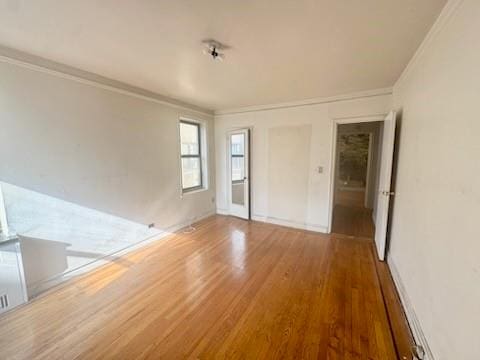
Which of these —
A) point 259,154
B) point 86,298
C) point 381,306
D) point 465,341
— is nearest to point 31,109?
point 86,298

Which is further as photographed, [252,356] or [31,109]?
[31,109]

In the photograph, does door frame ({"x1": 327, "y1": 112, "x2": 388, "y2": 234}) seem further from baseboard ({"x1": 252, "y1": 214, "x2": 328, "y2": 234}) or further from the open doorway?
the open doorway

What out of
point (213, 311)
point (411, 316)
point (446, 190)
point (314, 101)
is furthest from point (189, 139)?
point (411, 316)

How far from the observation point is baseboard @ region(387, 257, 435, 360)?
1422 mm

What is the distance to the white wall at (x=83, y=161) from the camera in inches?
77.4

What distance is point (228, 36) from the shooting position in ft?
5.59

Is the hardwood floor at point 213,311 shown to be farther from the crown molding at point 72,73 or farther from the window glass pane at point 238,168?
the crown molding at point 72,73

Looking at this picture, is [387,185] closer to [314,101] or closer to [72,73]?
[314,101]

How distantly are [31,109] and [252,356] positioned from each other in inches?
115

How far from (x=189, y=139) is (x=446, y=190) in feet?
12.7

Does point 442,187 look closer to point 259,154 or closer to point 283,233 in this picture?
point 283,233

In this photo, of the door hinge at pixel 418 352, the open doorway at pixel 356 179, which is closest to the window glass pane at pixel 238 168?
the open doorway at pixel 356 179

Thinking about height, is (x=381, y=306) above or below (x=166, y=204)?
below

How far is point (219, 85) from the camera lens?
9.55ft
